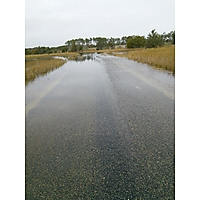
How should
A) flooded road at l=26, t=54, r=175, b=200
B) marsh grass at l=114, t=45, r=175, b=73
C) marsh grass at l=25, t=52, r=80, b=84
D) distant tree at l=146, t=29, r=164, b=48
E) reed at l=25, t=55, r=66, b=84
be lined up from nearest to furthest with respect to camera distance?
flooded road at l=26, t=54, r=175, b=200, marsh grass at l=114, t=45, r=175, b=73, reed at l=25, t=55, r=66, b=84, marsh grass at l=25, t=52, r=80, b=84, distant tree at l=146, t=29, r=164, b=48

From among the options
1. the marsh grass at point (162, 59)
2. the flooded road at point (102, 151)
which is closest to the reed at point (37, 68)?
the flooded road at point (102, 151)

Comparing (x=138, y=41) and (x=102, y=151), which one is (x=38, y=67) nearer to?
(x=102, y=151)

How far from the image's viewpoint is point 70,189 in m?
2.27

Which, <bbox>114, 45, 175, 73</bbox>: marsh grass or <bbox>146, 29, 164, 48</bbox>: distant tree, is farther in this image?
<bbox>146, 29, 164, 48</bbox>: distant tree

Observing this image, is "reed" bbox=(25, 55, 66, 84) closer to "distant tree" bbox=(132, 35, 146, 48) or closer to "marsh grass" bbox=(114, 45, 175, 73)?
"marsh grass" bbox=(114, 45, 175, 73)

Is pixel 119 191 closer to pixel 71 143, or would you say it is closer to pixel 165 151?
pixel 165 151

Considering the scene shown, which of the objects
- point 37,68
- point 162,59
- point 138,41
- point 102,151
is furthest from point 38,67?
point 138,41

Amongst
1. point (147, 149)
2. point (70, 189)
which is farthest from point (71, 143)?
point (147, 149)

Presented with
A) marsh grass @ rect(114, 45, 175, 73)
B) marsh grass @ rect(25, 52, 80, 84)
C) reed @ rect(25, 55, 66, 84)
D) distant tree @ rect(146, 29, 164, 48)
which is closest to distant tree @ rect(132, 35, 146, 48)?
distant tree @ rect(146, 29, 164, 48)

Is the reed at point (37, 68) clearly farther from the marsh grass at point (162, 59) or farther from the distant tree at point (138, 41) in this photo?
the distant tree at point (138, 41)

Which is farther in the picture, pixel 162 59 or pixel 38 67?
pixel 38 67
